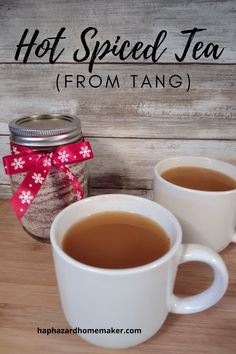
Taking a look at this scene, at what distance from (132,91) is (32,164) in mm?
231

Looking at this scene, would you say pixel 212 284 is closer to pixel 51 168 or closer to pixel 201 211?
pixel 201 211

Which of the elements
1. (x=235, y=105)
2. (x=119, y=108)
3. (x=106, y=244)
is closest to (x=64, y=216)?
(x=106, y=244)

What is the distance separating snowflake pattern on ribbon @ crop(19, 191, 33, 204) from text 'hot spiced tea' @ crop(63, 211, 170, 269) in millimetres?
104

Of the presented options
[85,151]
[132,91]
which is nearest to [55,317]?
[85,151]

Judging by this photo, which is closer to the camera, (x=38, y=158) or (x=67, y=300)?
(x=67, y=300)

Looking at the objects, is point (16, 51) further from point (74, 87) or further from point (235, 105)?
point (235, 105)

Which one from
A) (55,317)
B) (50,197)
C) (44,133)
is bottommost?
(55,317)

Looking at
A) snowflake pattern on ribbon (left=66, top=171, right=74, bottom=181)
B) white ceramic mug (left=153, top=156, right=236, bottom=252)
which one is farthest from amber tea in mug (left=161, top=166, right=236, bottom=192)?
snowflake pattern on ribbon (left=66, top=171, right=74, bottom=181)

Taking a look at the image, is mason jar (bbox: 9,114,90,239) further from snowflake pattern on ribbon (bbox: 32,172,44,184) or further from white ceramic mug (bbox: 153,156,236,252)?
white ceramic mug (bbox: 153,156,236,252)

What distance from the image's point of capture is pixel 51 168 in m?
0.49

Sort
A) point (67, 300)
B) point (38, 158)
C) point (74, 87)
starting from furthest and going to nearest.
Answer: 1. point (74, 87)
2. point (38, 158)
3. point (67, 300)

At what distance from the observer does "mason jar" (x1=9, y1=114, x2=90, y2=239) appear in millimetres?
473

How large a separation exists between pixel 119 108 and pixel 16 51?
210 millimetres

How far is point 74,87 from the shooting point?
58 centimetres
